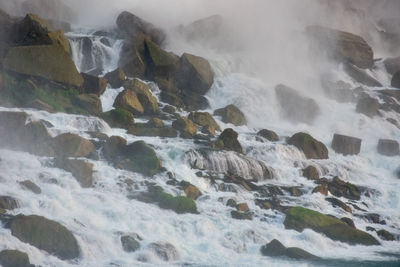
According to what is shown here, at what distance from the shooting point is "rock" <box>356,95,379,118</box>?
46219mm

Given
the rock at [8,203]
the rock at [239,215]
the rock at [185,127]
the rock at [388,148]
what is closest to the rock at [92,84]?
the rock at [185,127]

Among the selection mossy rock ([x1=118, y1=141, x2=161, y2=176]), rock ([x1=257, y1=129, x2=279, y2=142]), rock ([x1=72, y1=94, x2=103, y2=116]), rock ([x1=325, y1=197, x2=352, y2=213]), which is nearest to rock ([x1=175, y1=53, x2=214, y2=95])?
rock ([x1=257, y1=129, x2=279, y2=142])

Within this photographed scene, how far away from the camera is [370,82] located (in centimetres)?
5397

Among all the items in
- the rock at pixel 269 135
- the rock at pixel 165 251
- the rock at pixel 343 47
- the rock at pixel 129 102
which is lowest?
the rock at pixel 165 251

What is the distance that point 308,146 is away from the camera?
34.6 m

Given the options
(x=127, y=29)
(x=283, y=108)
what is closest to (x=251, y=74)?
(x=283, y=108)

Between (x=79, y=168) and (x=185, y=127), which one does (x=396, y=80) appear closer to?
(x=185, y=127)

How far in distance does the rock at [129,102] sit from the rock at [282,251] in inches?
635

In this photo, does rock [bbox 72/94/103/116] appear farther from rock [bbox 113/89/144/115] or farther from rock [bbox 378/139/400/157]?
rock [bbox 378/139/400/157]

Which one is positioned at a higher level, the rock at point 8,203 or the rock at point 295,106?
the rock at point 295,106

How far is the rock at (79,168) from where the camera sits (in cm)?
2320

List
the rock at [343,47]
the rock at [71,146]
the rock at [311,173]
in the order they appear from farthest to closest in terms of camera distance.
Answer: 1. the rock at [343,47]
2. the rock at [311,173]
3. the rock at [71,146]

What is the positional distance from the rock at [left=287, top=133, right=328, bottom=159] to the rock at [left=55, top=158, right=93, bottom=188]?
1495 cm

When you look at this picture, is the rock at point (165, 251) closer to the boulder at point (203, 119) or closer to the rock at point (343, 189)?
the rock at point (343, 189)
